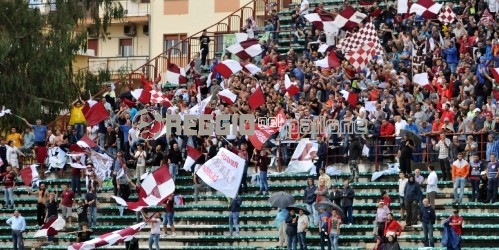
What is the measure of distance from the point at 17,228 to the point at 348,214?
411 inches

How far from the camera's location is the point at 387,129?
60.3 meters

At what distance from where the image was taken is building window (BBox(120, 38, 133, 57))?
88.4 meters

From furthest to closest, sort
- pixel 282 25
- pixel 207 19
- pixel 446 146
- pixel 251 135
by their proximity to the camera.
→ pixel 207 19, pixel 282 25, pixel 251 135, pixel 446 146

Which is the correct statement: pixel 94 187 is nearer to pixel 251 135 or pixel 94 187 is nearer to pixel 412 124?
pixel 251 135

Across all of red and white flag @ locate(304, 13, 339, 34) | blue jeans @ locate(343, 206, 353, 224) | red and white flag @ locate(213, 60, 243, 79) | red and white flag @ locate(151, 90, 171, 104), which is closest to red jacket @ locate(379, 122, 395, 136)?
blue jeans @ locate(343, 206, 353, 224)

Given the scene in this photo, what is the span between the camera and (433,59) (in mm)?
63875

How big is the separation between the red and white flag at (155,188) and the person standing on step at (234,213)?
82.6 inches

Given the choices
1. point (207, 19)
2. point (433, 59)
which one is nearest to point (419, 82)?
point (433, 59)

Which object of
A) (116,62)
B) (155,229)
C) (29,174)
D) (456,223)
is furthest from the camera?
(116,62)

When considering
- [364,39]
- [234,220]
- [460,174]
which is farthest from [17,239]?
[460,174]

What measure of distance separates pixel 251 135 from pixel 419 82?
509 cm

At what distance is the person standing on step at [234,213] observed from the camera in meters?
59.5

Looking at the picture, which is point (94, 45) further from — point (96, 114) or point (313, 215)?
point (313, 215)

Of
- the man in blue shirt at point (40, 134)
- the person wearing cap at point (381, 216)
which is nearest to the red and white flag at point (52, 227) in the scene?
the man in blue shirt at point (40, 134)
